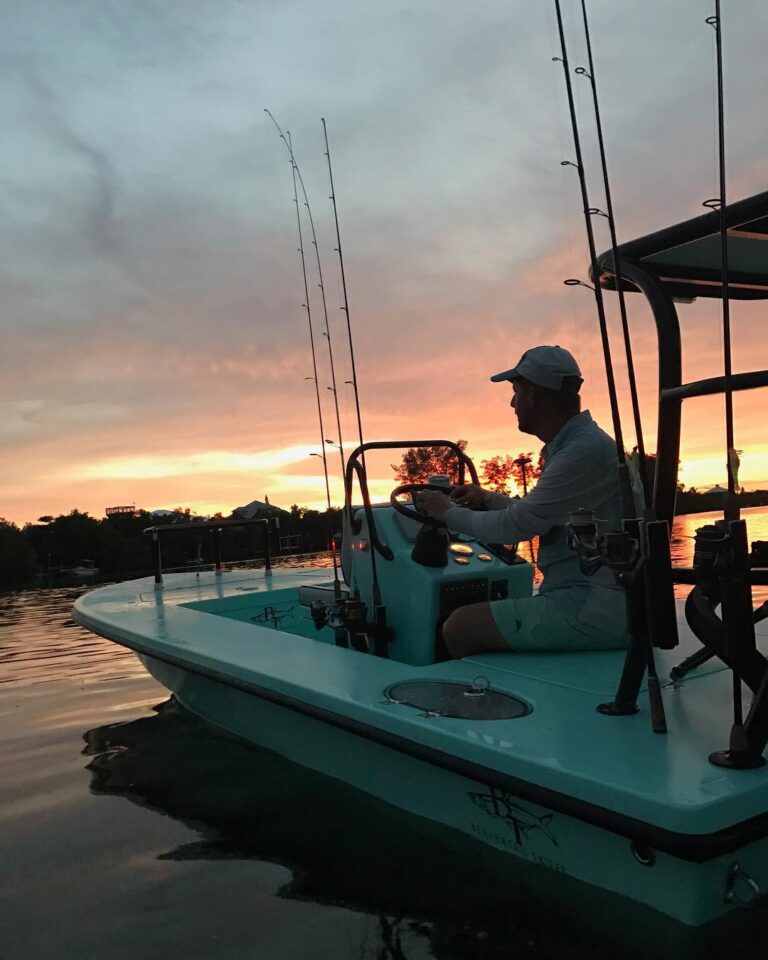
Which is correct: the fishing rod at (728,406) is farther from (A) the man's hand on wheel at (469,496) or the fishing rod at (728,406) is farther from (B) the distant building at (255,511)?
(B) the distant building at (255,511)

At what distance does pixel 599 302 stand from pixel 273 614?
4.16 meters

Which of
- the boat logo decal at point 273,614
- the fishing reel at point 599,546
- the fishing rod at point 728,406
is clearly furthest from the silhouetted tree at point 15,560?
the fishing rod at point 728,406

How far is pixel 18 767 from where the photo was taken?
180 inches

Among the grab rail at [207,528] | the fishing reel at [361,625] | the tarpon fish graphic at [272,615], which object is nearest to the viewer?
the fishing reel at [361,625]

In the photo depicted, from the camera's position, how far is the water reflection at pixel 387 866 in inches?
Answer: 86.3

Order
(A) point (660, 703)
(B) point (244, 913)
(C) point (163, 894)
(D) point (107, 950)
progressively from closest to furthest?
(A) point (660, 703) < (D) point (107, 950) < (B) point (244, 913) < (C) point (163, 894)

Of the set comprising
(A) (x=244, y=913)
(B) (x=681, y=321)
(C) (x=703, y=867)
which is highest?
(B) (x=681, y=321)

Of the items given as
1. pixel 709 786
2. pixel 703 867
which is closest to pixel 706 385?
pixel 709 786

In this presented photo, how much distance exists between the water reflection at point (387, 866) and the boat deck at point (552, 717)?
37 cm

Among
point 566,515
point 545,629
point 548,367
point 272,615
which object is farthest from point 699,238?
point 272,615

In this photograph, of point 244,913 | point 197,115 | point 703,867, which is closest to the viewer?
point 703,867

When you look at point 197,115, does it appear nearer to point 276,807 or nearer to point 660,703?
point 276,807

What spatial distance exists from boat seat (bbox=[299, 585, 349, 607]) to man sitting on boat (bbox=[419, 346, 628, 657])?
6.24 feet

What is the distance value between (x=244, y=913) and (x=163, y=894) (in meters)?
0.37
